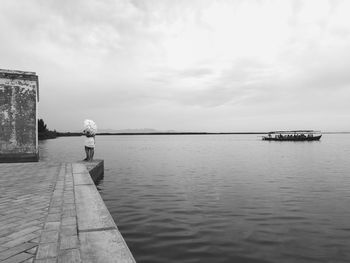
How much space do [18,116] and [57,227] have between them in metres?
11.6

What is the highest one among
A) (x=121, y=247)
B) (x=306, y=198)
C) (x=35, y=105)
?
(x=35, y=105)

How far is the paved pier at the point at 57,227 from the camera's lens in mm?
3289

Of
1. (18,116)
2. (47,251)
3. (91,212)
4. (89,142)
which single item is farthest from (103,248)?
(18,116)

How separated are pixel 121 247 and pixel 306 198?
9.51 metres

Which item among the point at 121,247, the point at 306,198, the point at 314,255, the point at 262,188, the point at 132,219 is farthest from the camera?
the point at 262,188

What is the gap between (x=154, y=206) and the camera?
9.56 m

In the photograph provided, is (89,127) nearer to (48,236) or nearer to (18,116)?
→ (18,116)

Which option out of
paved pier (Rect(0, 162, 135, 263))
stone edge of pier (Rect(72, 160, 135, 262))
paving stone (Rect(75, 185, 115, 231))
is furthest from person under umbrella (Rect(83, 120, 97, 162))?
stone edge of pier (Rect(72, 160, 135, 262))

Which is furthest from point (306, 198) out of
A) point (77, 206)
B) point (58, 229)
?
point (58, 229)

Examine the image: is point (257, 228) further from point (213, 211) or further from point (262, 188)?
point (262, 188)

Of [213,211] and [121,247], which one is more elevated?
[121,247]

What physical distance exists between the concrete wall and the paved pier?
748 cm

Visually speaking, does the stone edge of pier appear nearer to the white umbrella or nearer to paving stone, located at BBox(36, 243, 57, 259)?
paving stone, located at BBox(36, 243, 57, 259)

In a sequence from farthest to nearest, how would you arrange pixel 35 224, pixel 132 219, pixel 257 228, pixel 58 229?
pixel 132 219 < pixel 257 228 < pixel 35 224 < pixel 58 229
